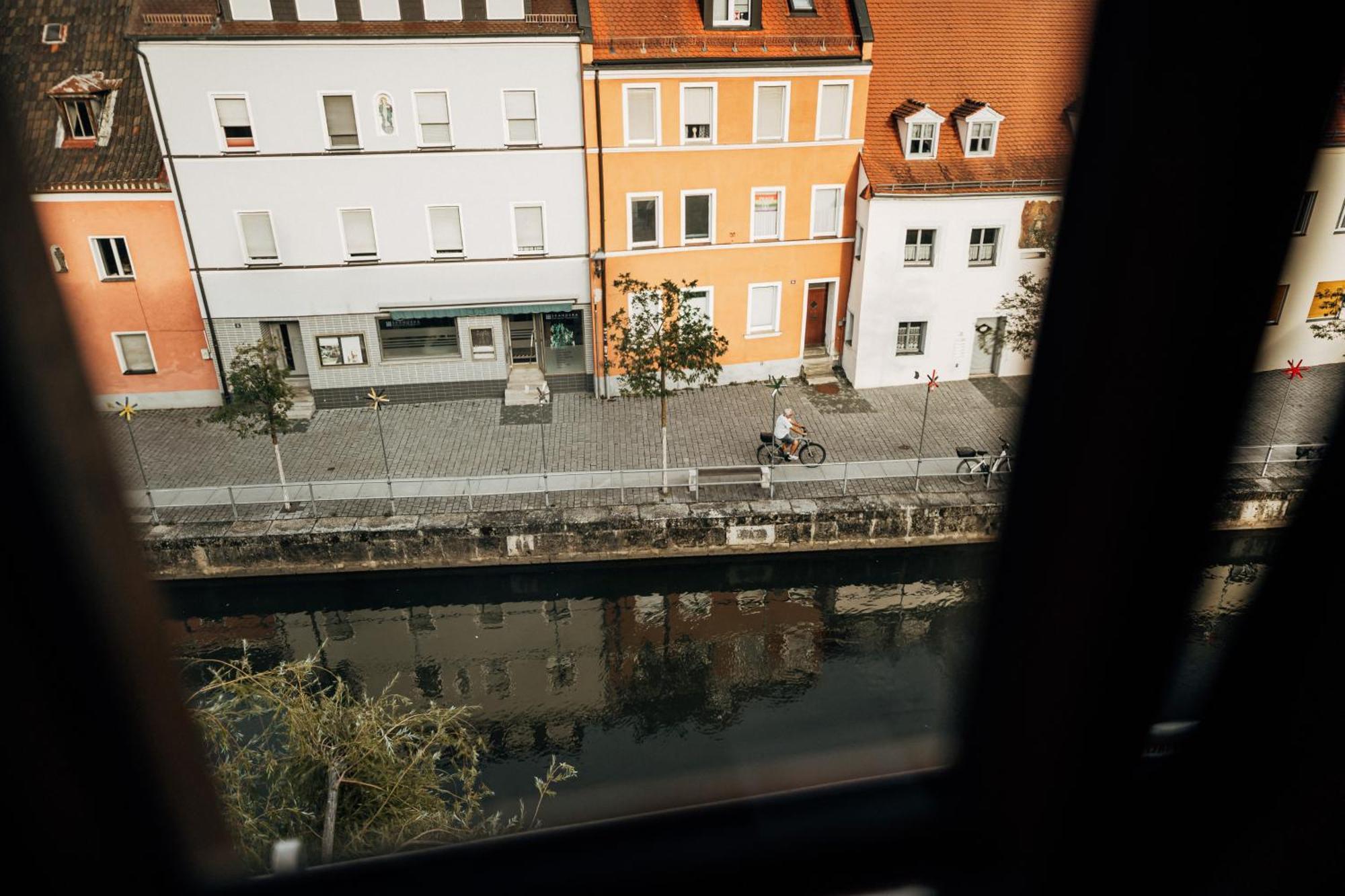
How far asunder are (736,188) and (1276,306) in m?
15.3

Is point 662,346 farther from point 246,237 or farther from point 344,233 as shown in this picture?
point 246,237

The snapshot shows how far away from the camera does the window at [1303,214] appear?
74cm

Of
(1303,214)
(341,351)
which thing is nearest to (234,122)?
(341,351)

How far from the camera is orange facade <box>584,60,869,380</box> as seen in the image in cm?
1454

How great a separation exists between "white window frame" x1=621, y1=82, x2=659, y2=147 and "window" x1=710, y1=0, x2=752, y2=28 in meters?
1.46

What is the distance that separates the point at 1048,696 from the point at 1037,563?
169mm

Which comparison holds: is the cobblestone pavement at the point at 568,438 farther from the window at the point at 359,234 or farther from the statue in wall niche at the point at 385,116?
the statue in wall niche at the point at 385,116

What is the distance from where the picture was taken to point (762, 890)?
1.04m

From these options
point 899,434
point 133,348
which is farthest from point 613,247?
point 133,348

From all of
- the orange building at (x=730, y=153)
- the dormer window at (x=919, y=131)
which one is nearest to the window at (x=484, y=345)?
the orange building at (x=730, y=153)

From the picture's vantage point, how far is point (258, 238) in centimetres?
1467

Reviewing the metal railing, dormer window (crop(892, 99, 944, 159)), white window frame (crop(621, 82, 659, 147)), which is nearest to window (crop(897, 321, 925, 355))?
dormer window (crop(892, 99, 944, 159))

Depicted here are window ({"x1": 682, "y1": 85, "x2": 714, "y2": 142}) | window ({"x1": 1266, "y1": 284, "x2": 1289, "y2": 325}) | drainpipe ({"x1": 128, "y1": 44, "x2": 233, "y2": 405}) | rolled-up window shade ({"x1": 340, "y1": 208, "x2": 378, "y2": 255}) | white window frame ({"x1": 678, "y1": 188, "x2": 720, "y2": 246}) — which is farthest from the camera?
white window frame ({"x1": 678, "y1": 188, "x2": 720, "y2": 246})

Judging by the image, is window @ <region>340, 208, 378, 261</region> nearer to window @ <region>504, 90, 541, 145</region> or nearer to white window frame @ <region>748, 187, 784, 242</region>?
window @ <region>504, 90, 541, 145</region>
